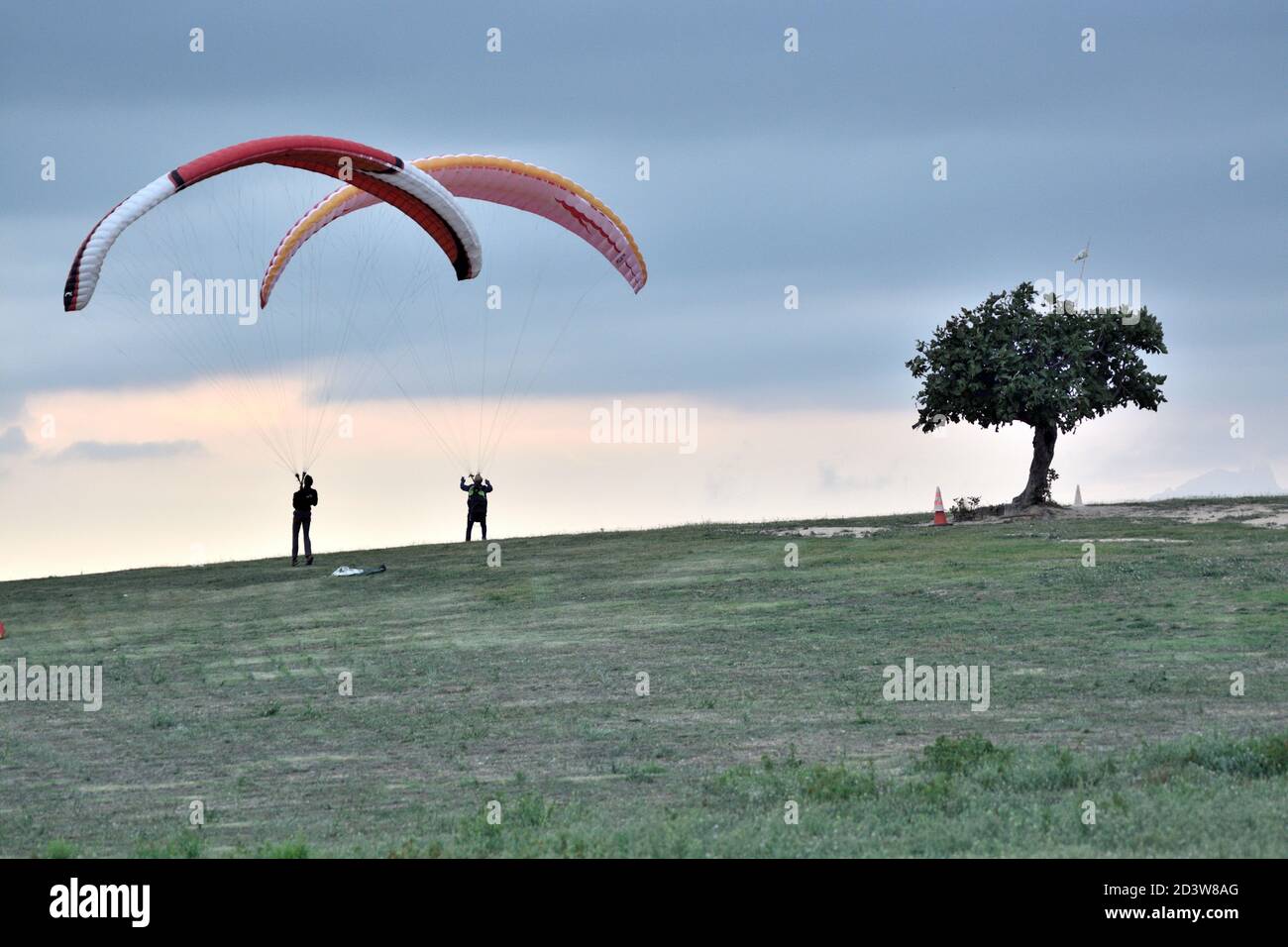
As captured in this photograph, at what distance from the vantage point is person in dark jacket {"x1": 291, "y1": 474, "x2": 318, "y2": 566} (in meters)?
43.0

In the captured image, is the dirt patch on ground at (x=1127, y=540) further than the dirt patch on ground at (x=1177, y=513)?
No

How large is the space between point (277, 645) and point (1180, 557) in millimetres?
20489

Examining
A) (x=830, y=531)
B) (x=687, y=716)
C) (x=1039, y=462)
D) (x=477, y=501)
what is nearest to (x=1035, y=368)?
(x=1039, y=462)

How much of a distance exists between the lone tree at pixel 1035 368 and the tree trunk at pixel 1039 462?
0.03 meters

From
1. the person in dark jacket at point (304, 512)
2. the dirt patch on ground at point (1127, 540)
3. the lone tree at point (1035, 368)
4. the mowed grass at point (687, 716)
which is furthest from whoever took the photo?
the lone tree at point (1035, 368)

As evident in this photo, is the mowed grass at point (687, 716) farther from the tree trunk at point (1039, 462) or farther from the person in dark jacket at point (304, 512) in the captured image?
the tree trunk at point (1039, 462)

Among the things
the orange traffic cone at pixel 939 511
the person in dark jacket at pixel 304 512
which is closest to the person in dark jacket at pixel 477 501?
the person in dark jacket at pixel 304 512

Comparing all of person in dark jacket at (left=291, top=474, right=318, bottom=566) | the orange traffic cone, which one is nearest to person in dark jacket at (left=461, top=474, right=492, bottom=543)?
person in dark jacket at (left=291, top=474, right=318, bottom=566)

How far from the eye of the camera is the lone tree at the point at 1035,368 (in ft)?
160

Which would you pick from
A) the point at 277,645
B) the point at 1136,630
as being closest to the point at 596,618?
the point at 277,645

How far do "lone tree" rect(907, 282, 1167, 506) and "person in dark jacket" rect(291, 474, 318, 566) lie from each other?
2144cm

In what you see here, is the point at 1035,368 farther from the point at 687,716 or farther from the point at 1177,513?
the point at 687,716

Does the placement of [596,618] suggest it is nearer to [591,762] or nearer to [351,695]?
[351,695]

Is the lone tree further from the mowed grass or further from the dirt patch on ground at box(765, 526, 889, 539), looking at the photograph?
the mowed grass
